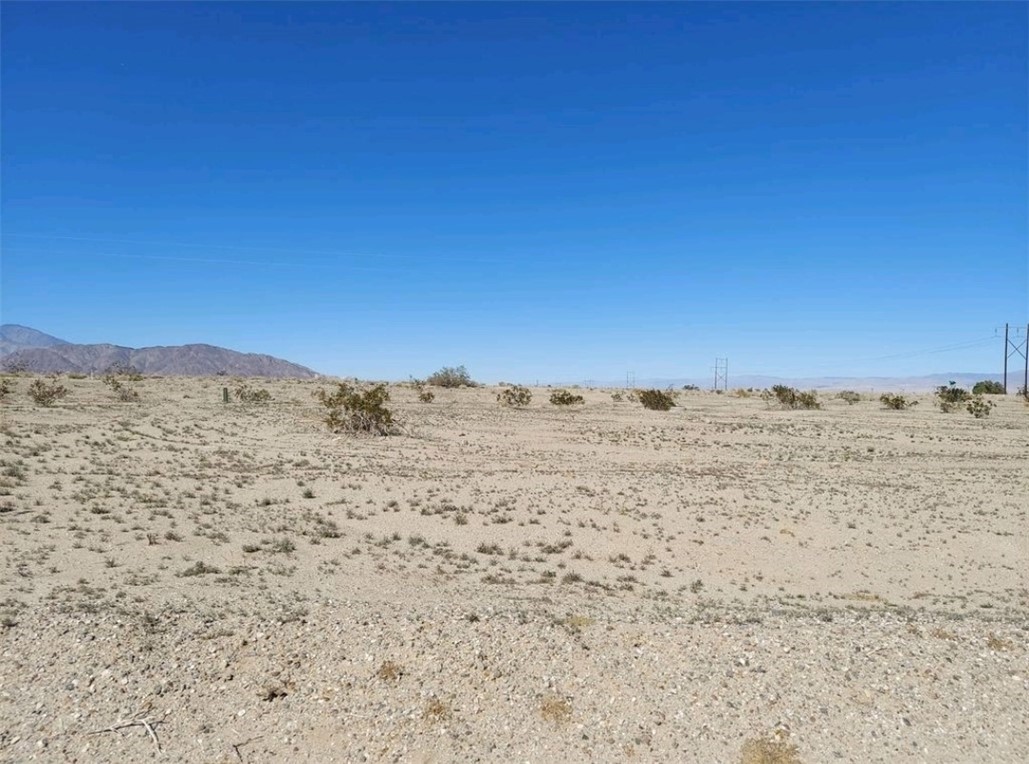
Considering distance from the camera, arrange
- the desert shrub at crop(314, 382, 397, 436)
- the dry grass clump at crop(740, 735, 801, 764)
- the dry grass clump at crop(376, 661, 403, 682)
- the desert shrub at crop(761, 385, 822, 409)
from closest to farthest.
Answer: the dry grass clump at crop(740, 735, 801, 764)
the dry grass clump at crop(376, 661, 403, 682)
the desert shrub at crop(314, 382, 397, 436)
the desert shrub at crop(761, 385, 822, 409)

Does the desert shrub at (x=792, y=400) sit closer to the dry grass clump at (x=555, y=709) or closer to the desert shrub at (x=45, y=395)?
the desert shrub at (x=45, y=395)

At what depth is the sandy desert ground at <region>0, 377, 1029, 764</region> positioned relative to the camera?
6234 millimetres

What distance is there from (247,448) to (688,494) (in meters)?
16.7

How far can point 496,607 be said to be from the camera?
9.54m

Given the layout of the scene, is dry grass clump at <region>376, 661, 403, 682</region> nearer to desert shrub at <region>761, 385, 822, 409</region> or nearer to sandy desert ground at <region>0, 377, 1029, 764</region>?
sandy desert ground at <region>0, 377, 1029, 764</region>

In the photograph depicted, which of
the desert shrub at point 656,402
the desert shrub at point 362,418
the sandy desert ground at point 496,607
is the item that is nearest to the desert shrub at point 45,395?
the sandy desert ground at point 496,607

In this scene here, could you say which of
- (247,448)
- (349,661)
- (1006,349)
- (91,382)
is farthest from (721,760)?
(1006,349)

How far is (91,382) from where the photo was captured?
59719 mm

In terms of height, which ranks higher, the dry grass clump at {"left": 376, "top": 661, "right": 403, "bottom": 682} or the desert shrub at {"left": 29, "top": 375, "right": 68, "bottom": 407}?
the desert shrub at {"left": 29, "top": 375, "right": 68, "bottom": 407}

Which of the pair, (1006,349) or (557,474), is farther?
(1006,349)

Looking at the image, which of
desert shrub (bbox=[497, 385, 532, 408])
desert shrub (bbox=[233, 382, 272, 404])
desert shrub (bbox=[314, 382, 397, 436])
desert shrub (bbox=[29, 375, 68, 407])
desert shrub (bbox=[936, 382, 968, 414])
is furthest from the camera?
desert shrub (bbox=[497, 385, 532, 408])

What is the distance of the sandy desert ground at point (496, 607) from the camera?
20.5 ft

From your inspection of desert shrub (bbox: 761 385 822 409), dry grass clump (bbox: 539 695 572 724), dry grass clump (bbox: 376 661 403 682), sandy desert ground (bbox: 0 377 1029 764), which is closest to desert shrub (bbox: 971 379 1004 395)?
desert shrub (bbox: 761 385 822 409)

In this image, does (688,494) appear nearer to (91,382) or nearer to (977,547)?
(977,547)
